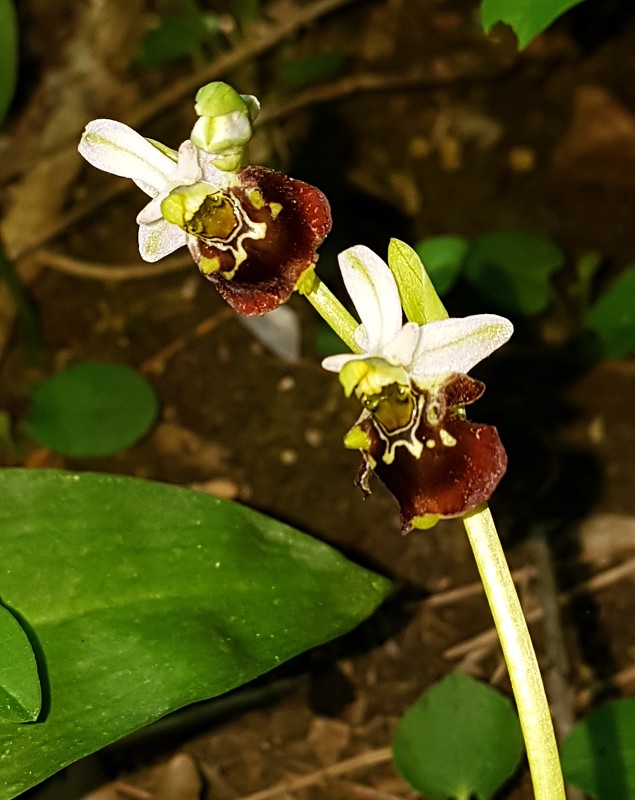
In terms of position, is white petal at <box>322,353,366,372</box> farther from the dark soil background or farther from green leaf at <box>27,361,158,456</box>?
green leaf at <box>27,361,158,456</box>

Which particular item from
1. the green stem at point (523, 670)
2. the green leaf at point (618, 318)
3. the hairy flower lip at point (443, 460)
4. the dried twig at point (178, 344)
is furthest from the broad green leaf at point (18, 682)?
the green leaf at point (618, 318)

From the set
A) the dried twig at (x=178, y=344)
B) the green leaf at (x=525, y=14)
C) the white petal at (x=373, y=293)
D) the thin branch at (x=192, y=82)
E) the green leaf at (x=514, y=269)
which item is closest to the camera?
the white petal at (x=373, y=293)

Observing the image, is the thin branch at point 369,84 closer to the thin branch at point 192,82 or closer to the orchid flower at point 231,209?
the thin branch at point 192,82

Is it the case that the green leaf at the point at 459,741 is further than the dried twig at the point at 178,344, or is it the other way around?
the dried twig at the point at 178,344

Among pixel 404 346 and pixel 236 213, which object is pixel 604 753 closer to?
pixel 404 346

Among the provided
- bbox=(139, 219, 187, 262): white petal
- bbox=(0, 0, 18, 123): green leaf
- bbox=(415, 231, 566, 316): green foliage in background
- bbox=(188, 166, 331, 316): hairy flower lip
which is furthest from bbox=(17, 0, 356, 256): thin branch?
bbox=(188, 166, 331, 316): hairy flower lip

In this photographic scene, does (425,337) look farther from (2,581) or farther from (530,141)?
(530,141)

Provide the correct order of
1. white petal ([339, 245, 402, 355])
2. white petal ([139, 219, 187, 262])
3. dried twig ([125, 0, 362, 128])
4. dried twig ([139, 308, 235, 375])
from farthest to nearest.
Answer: dried twig ([125, 0, 362, 128]) → dried twig ([139, 308, 235, 375]) → white petal ([139, 219, 187, 262]) → white petal ([339, 245, 402, 355])
